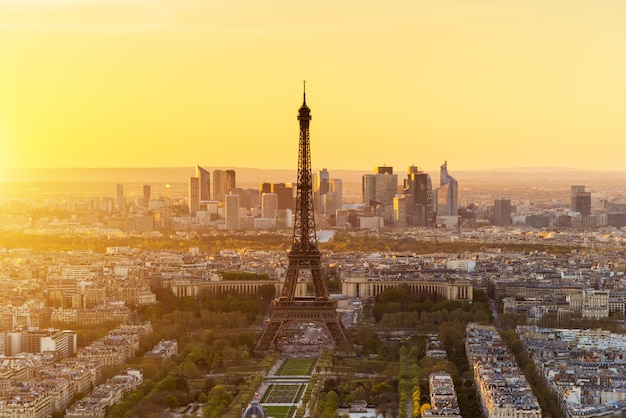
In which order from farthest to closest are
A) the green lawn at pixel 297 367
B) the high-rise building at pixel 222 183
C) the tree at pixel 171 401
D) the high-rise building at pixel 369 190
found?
the high-rise building at pixel 222 183 < the high-rise building at pixel 369 190 < the green lawn at pixel 297 367 < the tree at pixel 171 401

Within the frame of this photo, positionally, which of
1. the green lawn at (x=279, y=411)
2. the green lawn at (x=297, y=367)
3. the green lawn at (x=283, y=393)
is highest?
the green lawn at (x=297, y=367)

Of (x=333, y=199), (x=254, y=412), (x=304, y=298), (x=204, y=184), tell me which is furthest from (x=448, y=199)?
(x=254, y=412)

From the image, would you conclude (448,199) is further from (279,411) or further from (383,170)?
(279,411)

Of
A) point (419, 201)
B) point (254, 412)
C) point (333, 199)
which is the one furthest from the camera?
point (333, 199)

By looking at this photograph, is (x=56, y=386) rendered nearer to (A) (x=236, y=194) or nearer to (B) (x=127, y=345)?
(B) (x=127, y=345)

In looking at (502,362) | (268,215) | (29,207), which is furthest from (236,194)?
(502,362)

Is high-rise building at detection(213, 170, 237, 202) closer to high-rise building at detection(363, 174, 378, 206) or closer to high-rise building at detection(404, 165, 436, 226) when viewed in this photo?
high-rise building at detection(363, 174, 378, 206)

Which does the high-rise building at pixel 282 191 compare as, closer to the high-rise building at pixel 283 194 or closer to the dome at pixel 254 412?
the high-rise building at pixel 283 194

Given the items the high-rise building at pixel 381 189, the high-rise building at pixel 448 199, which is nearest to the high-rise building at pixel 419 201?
the high-rise building at pixel 381 189
